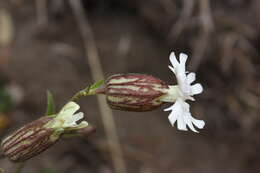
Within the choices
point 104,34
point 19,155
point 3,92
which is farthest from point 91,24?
point 19,155

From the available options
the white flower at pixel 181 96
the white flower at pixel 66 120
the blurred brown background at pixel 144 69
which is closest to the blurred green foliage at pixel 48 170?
the blurred brown background at pixel 144 69

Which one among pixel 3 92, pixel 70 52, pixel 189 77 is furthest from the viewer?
pixel 70 52

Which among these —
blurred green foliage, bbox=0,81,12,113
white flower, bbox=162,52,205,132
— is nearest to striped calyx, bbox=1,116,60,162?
white flower, bbox=162,52,205,132

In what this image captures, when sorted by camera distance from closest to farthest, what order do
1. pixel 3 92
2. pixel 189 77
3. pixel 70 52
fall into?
1. pixel 189 77
2. pixel 3 92
3. pixel 70 52

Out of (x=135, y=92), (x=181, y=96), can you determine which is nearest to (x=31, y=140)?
(x=135, y=92)

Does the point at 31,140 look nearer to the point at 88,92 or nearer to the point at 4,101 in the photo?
the point at 88,92

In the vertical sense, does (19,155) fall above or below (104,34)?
below

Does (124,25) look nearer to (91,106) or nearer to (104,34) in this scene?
(104,34)
